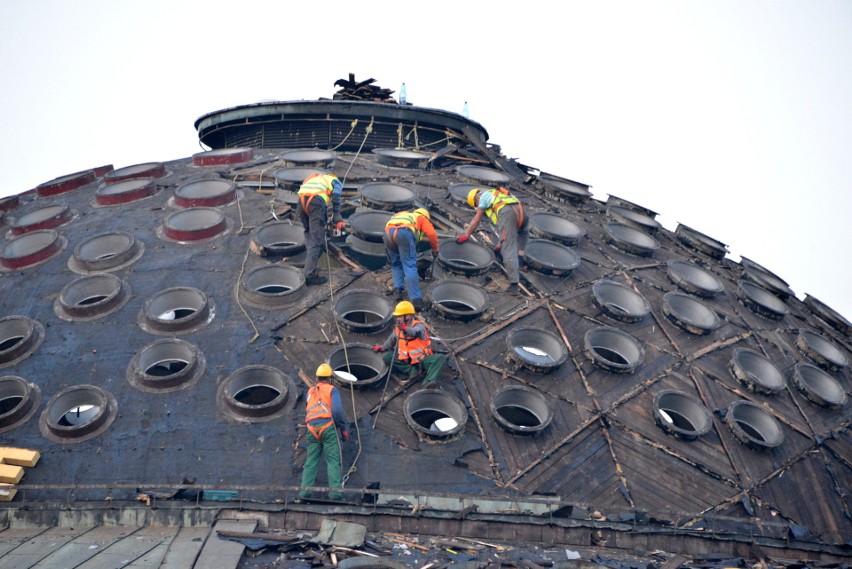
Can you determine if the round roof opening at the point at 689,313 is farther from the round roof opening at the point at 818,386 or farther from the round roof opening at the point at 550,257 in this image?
the round roof opening at the point at 550,257

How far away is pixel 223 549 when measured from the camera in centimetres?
1126

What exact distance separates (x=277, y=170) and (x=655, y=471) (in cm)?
1362

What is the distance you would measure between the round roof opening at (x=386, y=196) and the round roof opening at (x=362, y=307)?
3627 millimetres

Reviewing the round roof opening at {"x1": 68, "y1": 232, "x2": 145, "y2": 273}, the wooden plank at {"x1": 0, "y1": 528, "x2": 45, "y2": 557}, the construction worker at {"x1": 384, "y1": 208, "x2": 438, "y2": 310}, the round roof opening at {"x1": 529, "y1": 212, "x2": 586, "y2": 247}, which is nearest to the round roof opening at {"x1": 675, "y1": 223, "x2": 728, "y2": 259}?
the round roof opening at {"x1": 529, "y1": 212, "x2": 586, "y2": 247}

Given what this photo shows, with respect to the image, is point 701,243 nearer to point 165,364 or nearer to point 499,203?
point 499,203

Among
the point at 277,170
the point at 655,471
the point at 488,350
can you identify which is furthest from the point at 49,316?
the point at 655,471

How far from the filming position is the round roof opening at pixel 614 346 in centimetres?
1736

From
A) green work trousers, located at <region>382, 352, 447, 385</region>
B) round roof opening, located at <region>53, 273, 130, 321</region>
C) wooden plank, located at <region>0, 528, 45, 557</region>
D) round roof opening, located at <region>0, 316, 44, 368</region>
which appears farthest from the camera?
round roof opening, located at <region>53, 273, 130, 321</region>

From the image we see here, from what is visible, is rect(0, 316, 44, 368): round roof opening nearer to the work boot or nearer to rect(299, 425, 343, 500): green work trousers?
the work boot

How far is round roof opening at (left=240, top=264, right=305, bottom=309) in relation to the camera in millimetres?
17688

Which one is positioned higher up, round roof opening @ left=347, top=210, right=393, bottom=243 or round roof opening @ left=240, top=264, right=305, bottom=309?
round roof opening @ left=347, top=210, right=393, bottom=243

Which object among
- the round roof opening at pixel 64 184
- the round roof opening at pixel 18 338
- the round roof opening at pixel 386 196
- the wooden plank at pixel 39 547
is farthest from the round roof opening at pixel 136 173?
the wooden plank at pixel 39 547

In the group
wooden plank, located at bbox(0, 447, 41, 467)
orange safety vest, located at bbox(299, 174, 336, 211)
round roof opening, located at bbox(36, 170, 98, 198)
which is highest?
round roof opening, located at bbox(36, 170, 98, 198)

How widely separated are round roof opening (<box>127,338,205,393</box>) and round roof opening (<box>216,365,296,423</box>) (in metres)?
0.81
